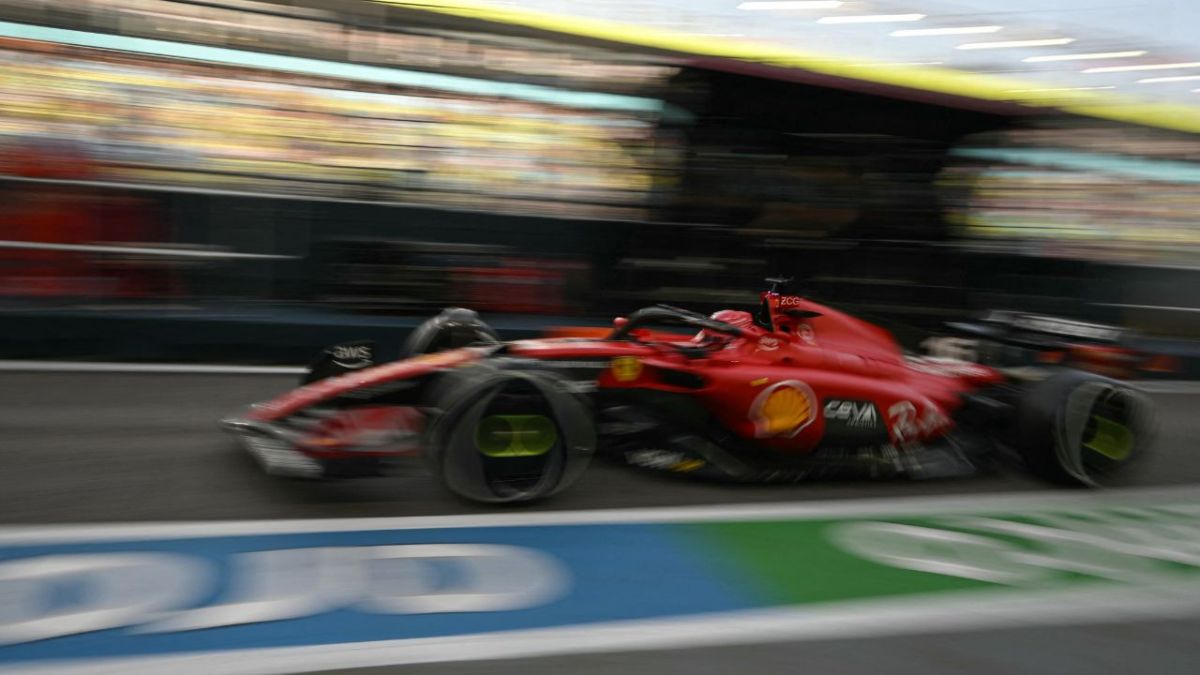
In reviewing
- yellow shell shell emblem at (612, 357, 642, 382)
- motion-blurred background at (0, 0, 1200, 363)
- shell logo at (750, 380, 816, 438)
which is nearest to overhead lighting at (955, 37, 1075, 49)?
→ motion-blurred background at (0, 0, 1200, 363)

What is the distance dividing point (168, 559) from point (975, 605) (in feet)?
8.65

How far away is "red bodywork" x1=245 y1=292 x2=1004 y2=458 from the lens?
418 cm

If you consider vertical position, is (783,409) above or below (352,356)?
below

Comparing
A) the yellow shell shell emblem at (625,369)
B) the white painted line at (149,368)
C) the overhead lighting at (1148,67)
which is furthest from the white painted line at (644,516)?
the overhead lighting at (1148,67)

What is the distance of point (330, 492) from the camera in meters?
3.79

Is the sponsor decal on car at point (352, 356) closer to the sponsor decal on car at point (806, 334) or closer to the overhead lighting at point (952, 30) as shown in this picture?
the sponsor decal on car at point (806, 334)

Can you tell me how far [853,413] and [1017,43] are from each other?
20.3 ft

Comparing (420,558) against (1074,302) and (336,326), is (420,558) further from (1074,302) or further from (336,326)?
(1074,302)

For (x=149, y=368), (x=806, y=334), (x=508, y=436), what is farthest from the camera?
(x=149, y=368)

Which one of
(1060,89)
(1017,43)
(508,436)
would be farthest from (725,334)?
(1060,89)

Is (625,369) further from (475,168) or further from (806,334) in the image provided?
(475,168)

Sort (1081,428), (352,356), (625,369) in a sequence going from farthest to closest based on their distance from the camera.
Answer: (1081,428) → (352,356) → (625,369)

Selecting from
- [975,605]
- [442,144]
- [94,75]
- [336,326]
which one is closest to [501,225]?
[442,144]

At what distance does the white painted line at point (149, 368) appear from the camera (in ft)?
19.1
